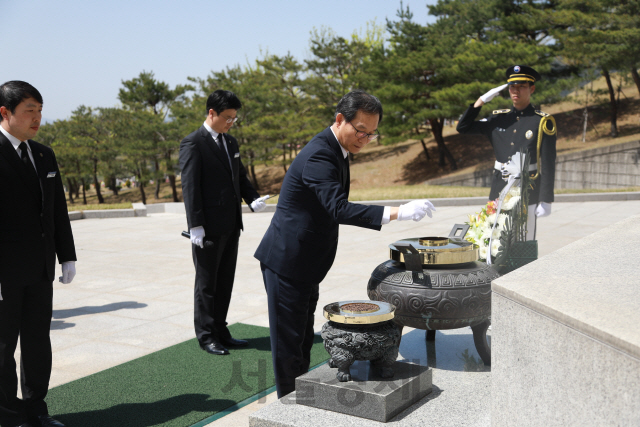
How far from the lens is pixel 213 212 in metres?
4.47

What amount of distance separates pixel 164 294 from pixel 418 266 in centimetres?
402

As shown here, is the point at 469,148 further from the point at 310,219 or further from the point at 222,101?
the point at 310,219

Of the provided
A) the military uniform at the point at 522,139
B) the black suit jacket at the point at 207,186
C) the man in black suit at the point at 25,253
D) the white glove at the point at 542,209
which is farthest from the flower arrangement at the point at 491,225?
the man in black suit at the point at 25,253

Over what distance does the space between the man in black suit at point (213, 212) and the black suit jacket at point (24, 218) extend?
1270 mm

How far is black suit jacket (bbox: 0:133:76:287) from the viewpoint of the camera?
3.02 meters

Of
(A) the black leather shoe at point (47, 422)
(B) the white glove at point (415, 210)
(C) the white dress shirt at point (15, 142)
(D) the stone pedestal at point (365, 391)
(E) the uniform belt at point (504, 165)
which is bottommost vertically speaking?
(A) the black leather shoe at point (47, 422)

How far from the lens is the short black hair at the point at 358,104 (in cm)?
276

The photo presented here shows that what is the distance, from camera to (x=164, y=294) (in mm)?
6504

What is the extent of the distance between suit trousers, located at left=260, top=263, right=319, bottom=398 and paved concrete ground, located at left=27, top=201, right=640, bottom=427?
38 centimetres

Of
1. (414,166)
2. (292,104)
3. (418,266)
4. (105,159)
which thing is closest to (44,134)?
(105,159)

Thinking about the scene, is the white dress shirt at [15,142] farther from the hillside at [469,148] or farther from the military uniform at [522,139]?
the hillside at [469,148]

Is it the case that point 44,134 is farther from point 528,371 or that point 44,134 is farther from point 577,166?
point 528,371

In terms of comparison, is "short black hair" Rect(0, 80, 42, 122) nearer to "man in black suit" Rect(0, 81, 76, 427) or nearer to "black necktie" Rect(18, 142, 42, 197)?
"man in black suit" Rect(0, 81, 76, 427)

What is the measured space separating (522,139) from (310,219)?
110 inches
